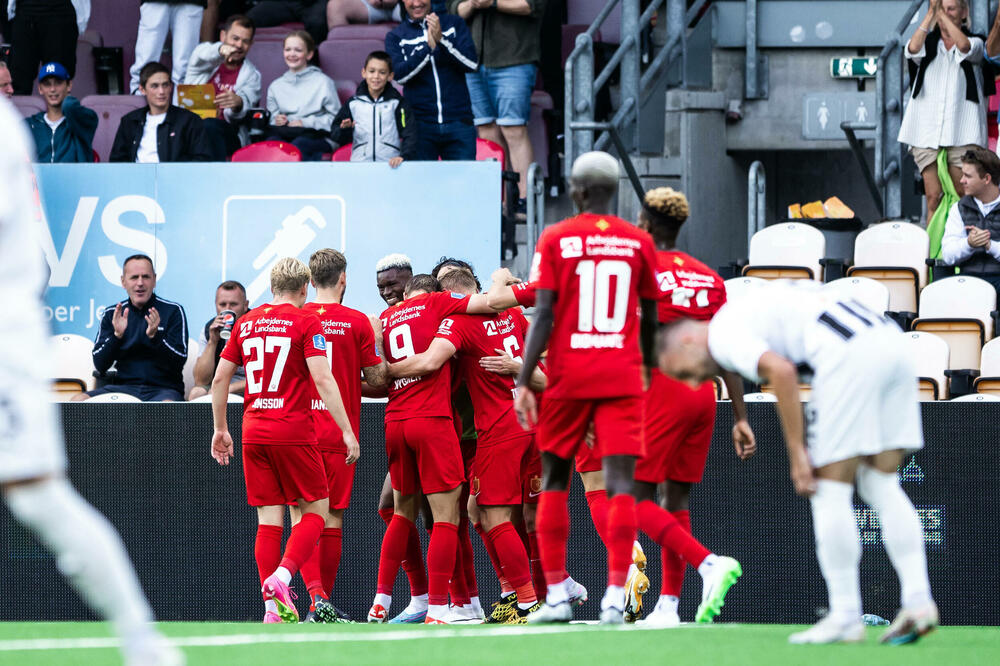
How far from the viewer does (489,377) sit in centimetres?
895

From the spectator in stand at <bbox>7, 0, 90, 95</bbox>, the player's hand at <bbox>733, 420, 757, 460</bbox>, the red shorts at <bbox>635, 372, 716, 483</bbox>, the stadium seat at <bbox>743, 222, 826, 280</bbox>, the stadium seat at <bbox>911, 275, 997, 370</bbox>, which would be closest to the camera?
the player's hand at <bbox>733, 420, 757, 460</bbox>

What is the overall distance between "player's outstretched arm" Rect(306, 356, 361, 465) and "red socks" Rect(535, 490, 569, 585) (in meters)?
1.93

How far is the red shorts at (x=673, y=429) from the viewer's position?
714 centimetres

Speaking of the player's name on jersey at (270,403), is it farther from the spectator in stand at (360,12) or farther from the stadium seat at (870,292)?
the spectator in stand at (360,12)

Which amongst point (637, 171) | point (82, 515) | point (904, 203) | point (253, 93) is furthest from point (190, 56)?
point (82, 515)

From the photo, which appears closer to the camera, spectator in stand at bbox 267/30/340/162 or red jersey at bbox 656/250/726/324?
red jersey at bbox 656/250/726/324

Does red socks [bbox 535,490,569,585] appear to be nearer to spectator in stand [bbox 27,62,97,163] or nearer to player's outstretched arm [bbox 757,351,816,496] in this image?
player's outstretched arm [bbox 757,351,816,496]

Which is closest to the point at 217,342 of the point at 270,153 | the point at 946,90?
the point at 270,153

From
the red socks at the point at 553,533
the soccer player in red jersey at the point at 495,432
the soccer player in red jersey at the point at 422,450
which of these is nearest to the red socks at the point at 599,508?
the soccer player in red jersey at the point at 495,432

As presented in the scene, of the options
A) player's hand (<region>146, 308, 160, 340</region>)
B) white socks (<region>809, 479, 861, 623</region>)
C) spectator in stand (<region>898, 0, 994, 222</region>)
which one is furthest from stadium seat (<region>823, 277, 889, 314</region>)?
white socks (<region>809, 479, 861, 623</region>)

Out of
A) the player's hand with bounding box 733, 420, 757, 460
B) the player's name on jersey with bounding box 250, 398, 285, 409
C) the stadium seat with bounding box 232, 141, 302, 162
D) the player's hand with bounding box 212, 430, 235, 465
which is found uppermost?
the stadium seat with bounding box 232, 141, 302, 162

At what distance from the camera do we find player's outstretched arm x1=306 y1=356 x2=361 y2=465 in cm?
812

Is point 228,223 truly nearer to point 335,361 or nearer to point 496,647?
point 335,361

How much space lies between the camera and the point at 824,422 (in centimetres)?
549
